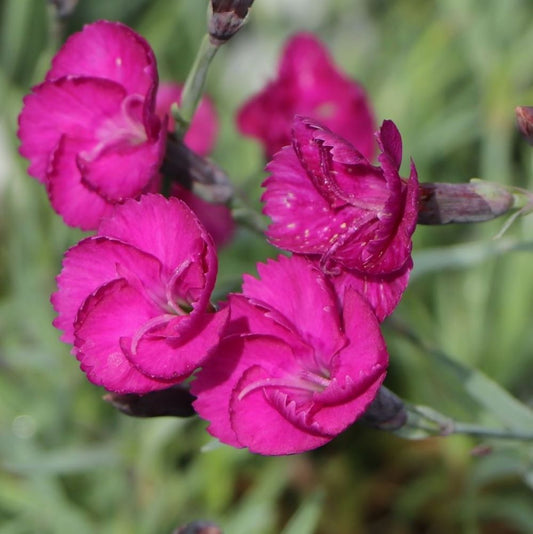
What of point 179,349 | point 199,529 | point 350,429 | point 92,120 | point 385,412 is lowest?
point 350,429

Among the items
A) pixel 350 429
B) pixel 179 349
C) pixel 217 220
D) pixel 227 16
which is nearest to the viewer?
pixel 179 349

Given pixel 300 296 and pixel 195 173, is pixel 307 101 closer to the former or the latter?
pixel 195 173

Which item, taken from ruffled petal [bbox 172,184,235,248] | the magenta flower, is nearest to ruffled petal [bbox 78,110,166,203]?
the magenta flower

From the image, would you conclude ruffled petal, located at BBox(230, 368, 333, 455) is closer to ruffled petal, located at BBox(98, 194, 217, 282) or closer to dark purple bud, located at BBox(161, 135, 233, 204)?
ruffled petal, located at BBox(98, 194, 217, 282)

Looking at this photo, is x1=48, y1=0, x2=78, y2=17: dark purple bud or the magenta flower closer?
the magenta flower

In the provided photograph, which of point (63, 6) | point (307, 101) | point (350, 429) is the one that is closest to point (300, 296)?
point (63, 6)
